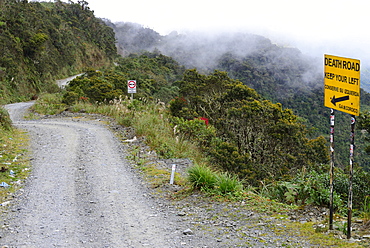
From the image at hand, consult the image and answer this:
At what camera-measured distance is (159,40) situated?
184 meters

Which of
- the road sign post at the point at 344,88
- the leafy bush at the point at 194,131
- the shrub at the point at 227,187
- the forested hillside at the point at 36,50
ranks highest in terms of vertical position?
the forested hillside at the point at 36,50

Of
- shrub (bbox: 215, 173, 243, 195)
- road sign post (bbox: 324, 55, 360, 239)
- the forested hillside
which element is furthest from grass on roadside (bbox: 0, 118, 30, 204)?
the forested hillside

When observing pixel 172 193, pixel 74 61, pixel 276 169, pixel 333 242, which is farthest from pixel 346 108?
pixel 74 61

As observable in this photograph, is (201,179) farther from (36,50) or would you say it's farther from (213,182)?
(36,50)

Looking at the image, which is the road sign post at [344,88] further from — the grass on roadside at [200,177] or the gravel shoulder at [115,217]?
the gravel shoulder at [115,217]

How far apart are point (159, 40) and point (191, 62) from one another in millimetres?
50414

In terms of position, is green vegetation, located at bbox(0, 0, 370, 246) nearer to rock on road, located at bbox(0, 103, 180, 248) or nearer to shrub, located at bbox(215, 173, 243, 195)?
shrub, located at bbox(215, 173, 243, 195)

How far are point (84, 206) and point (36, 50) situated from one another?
3834 centimetres

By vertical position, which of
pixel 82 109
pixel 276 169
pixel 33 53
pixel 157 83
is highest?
pixel 33 53

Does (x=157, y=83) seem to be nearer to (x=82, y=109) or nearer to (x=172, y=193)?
(x=82, y=109)

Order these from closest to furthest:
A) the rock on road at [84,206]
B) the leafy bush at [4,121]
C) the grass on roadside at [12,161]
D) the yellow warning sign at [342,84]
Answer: the yellow warning sign at [342,84] → the rock on road at [84,206] → the grass on roadside at [12,161] → the leafy bush at [4,121]

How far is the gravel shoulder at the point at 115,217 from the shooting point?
179 inches

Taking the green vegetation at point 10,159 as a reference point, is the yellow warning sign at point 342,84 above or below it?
above

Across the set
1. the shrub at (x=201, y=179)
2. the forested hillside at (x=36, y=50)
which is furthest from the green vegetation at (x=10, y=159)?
the forested hillside at (x=36, y=50)
